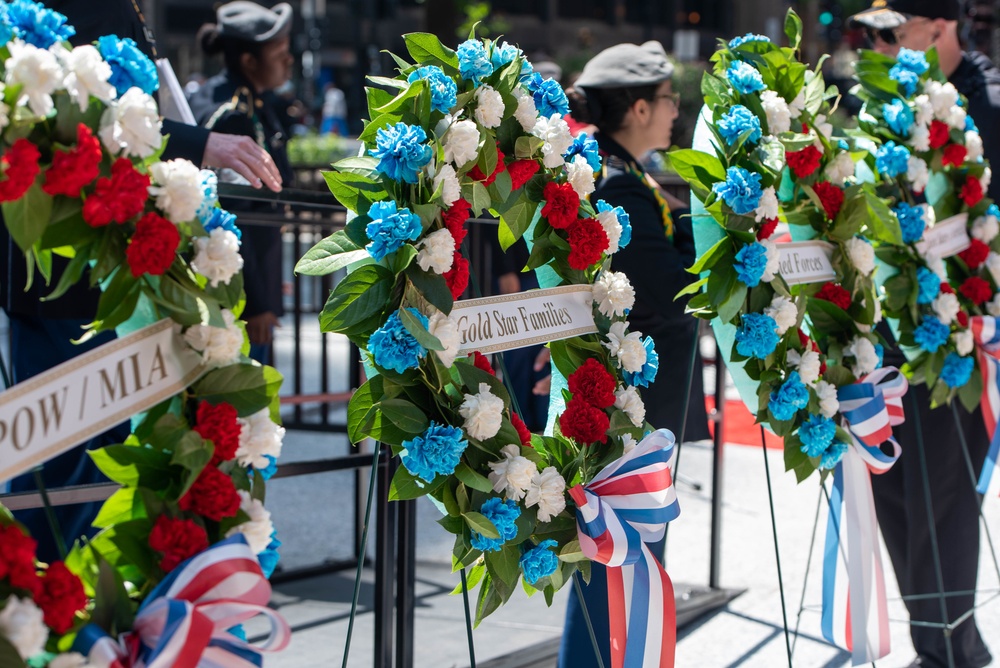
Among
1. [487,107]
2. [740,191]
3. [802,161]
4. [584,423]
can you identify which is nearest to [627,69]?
[802,161]

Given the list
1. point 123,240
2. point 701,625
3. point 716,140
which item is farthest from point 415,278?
point 701,625

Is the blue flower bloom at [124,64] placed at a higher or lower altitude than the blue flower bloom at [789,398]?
higher

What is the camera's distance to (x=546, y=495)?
2.44 metres

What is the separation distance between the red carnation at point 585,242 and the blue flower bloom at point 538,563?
0.64m

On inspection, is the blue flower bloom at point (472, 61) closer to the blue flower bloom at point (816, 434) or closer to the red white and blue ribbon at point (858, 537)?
the blue flower bloom at point (816, 434)

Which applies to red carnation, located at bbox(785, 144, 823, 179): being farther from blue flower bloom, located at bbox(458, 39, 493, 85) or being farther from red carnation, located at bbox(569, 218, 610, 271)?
blue flower bloom, located at bbox(458, 39, 493, 85)

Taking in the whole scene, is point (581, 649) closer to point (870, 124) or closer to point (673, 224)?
point (673, 224)

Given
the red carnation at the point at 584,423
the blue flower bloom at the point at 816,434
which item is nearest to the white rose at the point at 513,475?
the red carnation at the point at 584,423

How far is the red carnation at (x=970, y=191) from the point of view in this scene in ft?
13.3

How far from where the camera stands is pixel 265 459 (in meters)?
1.91

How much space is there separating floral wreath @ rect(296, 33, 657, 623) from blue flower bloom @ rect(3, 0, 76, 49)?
0.65 meters

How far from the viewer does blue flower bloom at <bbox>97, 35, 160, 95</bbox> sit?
1809 millimetres

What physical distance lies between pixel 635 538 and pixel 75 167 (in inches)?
56.1

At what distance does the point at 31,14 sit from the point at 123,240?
341mm
